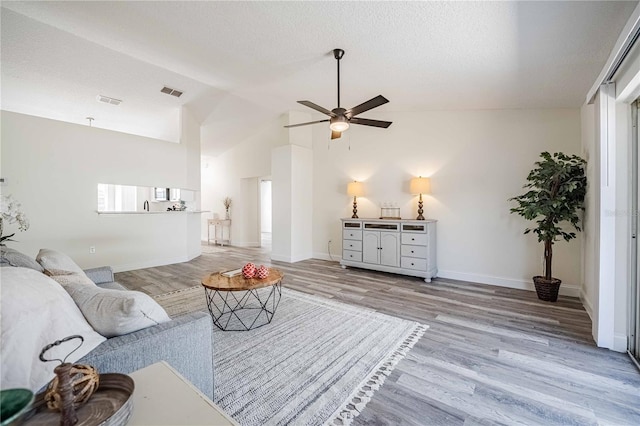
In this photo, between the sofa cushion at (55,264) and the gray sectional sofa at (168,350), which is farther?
the sofa cushion at (55,264)

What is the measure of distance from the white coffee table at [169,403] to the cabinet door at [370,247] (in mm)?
4304

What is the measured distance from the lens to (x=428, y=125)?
16.1ft

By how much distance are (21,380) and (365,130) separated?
5.57 metres

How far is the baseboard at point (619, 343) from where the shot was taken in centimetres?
236

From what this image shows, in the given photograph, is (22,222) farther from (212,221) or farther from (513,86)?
(212,221)

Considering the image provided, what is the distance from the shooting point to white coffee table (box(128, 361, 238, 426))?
794mm

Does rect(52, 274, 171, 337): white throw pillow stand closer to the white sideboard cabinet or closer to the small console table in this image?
the white sideboard cabinet

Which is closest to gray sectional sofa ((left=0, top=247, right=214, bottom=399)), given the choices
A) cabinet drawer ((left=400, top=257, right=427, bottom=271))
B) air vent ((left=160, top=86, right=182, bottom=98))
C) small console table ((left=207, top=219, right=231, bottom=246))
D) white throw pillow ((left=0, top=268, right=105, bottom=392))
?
white throw pillow ((left=0, top=268, right=105, bottom=392))

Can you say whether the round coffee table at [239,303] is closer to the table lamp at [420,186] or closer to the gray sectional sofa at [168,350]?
the gray sectional sofa at [168,350]

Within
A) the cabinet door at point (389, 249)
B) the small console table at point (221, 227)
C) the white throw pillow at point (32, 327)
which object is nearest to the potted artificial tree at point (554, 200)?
the cabinet door at point (389, 249)

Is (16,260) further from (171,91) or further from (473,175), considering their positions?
(473,175)

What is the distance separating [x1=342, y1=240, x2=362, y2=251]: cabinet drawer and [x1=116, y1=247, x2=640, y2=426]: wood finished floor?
1278mm

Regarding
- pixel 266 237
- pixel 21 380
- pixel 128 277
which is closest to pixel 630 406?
pixel 21 380

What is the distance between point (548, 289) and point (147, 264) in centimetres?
650
